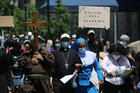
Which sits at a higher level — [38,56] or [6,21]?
[6,21]

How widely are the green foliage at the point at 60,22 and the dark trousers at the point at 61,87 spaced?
46.5 ft

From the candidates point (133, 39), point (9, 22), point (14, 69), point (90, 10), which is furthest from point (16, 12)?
point (14, 69)

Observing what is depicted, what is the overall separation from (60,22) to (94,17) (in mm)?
12010

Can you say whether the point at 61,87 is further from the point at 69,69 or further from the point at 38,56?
the point at 38,56

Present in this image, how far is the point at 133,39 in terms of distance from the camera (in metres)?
38.5

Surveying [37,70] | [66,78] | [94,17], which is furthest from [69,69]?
[94,17]

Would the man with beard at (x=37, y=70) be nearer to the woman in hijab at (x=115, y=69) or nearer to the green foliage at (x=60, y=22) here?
the woman in hijab at (x=115, y=69)

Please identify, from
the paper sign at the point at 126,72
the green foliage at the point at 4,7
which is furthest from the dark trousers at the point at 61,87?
the green foliage at the point at 4,7

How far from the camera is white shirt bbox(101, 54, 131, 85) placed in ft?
24.8

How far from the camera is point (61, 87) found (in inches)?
318

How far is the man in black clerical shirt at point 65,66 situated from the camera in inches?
318

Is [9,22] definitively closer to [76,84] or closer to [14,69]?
[14,69]

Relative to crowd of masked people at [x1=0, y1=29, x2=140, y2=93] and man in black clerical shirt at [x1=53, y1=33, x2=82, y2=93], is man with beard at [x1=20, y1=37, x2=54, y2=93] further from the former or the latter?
man in black clerical shirt at [x1=53, y1=33, x2=82, y2=93]

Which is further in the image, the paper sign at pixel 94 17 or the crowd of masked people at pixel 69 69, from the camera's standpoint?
the paper sign at pixel 94 17
